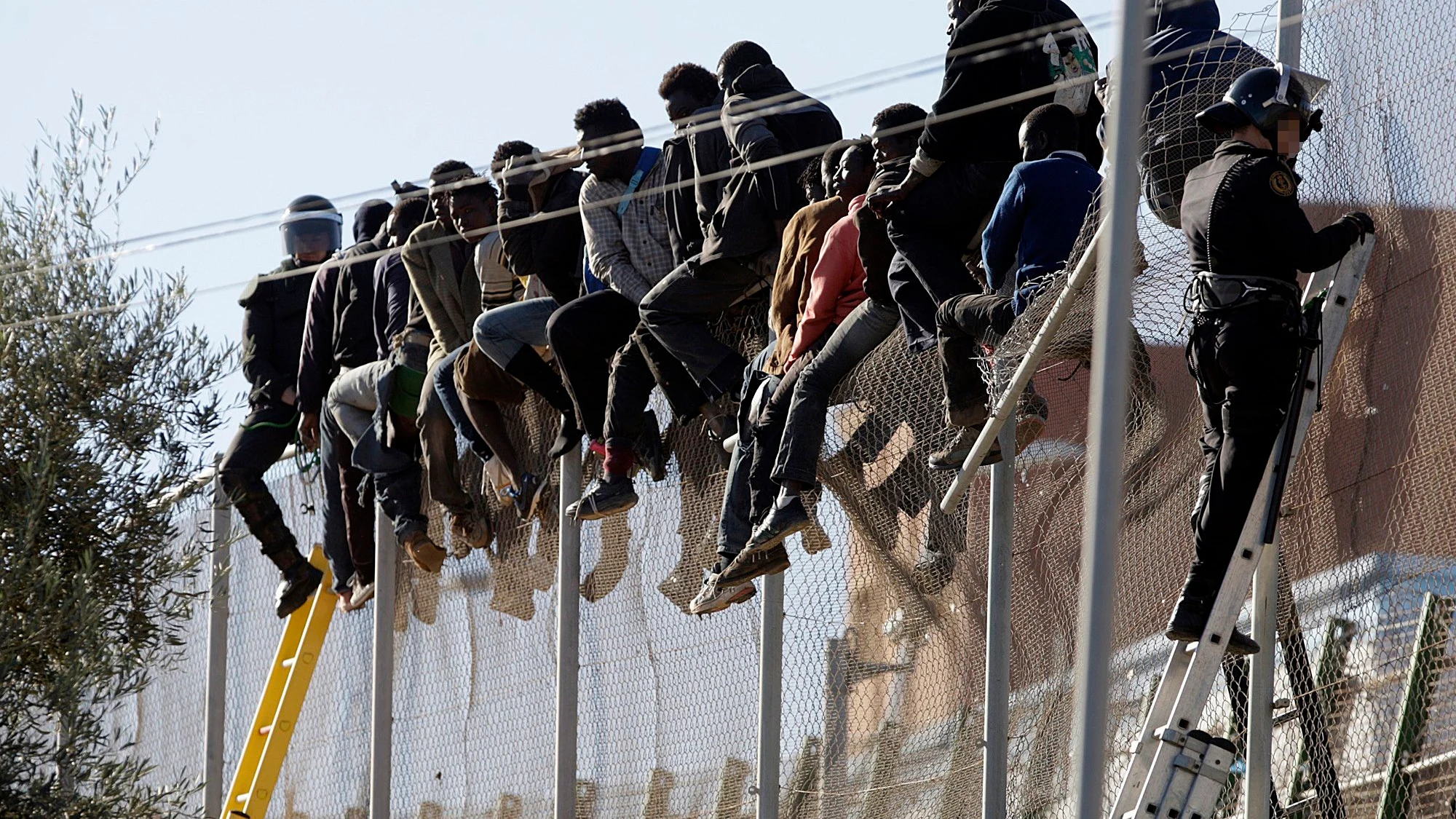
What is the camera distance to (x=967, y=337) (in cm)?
683

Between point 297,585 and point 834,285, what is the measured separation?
16.9ft

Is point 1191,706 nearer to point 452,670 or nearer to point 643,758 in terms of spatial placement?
point 643,758

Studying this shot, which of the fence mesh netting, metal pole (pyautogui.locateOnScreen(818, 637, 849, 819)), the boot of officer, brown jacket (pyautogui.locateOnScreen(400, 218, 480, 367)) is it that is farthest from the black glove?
brown jacket (pyautogui.locateOnScreen(400, 218, 480, 367))

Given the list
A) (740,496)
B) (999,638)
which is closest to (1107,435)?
(999,638)

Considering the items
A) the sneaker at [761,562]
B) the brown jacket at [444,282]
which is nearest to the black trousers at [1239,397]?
the sneaker at [761,562]

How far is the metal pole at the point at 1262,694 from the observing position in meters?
6.06

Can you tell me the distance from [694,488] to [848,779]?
1499 millimetres

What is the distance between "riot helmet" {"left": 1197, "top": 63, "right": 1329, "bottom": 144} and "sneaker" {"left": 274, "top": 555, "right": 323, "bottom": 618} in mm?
6993

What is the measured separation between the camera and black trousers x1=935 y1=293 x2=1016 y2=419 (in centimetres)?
661

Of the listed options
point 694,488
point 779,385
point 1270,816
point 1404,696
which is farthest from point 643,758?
point 1404,696

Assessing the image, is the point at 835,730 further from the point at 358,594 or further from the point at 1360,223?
the point at 358,594

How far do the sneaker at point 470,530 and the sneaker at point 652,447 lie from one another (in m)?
1.77

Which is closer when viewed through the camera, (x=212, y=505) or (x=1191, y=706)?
(x=1191, y=706)

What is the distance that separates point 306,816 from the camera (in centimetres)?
1172
